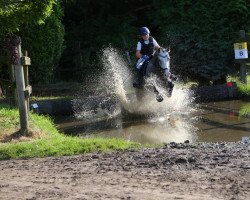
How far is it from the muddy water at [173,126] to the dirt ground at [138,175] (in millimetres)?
2409

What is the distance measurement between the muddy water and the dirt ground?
2409 millimetres

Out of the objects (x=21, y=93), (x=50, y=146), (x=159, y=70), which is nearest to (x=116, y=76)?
(x=159, y=70)

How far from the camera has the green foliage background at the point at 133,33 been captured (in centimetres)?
1800

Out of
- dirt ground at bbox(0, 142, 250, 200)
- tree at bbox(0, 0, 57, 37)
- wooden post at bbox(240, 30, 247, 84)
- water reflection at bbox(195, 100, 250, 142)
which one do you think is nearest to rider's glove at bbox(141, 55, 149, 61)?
water reflection at bbox(195, 100, 250, 142)

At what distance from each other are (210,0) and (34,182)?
14.9m

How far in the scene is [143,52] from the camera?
1396 cm

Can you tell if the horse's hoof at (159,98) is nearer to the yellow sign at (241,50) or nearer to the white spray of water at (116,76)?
the white spray of water at (116,76)

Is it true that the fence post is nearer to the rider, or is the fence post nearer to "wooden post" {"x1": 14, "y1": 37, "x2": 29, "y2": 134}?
"wooden post" {"x1": 14, "y1": 37, "x2": 29, "y2": 134}

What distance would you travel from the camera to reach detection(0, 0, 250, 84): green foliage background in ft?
59.1

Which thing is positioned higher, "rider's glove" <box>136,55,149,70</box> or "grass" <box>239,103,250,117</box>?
"rider's glove" <box>136,55,149,70</box>

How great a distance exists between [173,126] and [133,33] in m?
9.71

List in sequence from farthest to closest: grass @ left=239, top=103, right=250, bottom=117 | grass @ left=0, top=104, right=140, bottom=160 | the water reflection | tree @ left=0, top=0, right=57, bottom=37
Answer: grass @ left=239, top=103, right=250, bottom=117 → the water reflection → tree @ left=0, top=0, right=57, bottom=37 → grass @ left=0, top=104, right=140, bottom=160

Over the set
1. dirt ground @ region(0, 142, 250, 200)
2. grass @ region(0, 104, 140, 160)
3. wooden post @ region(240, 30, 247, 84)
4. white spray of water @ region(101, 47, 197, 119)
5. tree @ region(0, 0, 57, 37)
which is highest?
tree @ region(0, 0, 57, 37)

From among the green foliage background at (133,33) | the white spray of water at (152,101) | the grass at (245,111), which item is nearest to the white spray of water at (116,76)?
the white spray of water at (152,101)
